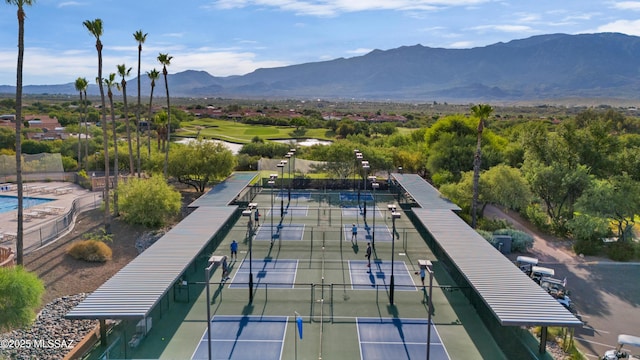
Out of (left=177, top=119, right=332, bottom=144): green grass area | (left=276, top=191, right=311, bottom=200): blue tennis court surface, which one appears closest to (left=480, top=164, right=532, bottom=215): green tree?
(left=276, top=191, right=311, bottom=200): blue tennis court surface

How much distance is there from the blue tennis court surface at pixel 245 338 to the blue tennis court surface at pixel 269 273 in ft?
9.30

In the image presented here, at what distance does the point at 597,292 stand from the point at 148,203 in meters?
25.8

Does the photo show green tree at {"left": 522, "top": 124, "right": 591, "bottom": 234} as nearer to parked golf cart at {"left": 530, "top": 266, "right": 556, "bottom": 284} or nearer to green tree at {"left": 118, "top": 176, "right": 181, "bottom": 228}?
parked golf cart at {"left": 530, "top": 266, "right": 556, "bottom": 284}

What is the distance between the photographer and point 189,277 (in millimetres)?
24391

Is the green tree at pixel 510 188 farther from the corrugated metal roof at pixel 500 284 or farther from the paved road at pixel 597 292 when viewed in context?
the corrugated metal roof at pixel 500 284

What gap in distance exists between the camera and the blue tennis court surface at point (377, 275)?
23.1m

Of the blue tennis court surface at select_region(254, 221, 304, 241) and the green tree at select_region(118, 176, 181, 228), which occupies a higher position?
the green tree at select_region(118, 176, 181, 228)

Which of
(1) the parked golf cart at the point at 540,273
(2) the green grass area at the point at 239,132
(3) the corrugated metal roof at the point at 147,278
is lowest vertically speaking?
(1) the parked golf cart at the point at 540,273

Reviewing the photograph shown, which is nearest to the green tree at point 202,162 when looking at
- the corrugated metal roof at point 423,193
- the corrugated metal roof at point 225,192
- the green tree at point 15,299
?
the corrugated metal roof at point 225,192

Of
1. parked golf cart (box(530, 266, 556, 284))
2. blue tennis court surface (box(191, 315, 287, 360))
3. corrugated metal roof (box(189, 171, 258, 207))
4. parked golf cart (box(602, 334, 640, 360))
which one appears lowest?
blue tennis court surface (box(191, 315, 287, 360))

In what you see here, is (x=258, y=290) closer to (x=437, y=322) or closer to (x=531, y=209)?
(x=437, y=322)

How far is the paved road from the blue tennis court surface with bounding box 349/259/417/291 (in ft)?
23.9

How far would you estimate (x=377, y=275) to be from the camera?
24547mm

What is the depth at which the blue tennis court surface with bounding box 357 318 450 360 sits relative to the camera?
56.2ft
